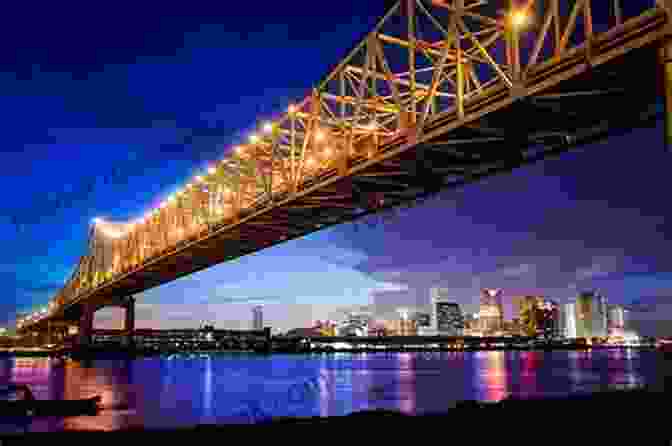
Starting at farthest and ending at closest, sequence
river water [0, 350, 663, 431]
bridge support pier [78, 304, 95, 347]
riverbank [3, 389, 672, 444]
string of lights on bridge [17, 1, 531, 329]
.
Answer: bridge support pier [78, 304, 95, 347] → river water [0, 350, 663, 431] → string of lights on bridge [17, 1, 531, 329] → riverbank [3, 389, 672, 444]

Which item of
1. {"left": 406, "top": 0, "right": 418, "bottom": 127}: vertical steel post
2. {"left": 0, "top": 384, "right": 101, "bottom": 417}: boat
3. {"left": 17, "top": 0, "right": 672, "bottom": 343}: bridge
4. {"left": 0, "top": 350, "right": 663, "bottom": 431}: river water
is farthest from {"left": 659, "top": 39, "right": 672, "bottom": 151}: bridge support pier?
{"left": 0, "top": 384, "right": 101, "bottom": 417}: boat

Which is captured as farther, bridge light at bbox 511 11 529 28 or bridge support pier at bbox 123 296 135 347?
bridge support pier at bbox 123 296 135 347

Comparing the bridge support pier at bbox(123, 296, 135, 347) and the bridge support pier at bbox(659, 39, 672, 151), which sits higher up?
the bridge support pier at bbox(659, 39, 672, 151)

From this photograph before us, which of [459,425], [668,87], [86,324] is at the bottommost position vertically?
[459,425]

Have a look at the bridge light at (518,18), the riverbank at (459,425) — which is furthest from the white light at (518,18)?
the riverbank at (459,425)

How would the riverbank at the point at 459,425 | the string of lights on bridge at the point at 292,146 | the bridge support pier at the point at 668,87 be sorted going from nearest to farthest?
the bridge support pier at the point at 668,87, the riverbank at the point at 459,425, the string of lights on bridge at the point at 292,146

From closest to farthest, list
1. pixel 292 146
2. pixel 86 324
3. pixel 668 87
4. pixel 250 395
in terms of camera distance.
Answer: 1. pixel 668 87
2. pixel 292 146
3. pixel 250 395
4. pixel 86 324

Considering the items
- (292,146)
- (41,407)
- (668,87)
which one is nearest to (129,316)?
(41,407)

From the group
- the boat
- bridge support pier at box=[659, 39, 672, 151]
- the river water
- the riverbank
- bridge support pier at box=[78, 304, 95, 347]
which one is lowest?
the river water

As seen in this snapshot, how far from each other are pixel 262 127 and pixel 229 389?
25576mm

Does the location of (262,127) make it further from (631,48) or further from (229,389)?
(631,48)

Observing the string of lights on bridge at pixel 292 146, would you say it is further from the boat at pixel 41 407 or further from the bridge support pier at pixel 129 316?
the bridge support pier at pixel 129 316

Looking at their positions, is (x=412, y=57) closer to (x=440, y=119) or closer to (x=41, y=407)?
(x=440, y=119)

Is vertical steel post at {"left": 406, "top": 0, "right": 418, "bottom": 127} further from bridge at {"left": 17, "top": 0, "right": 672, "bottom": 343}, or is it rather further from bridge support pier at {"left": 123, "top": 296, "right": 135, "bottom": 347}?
bridge support pier at {"left": 123, "top": 296, "right": 135, "bottom": 347}
